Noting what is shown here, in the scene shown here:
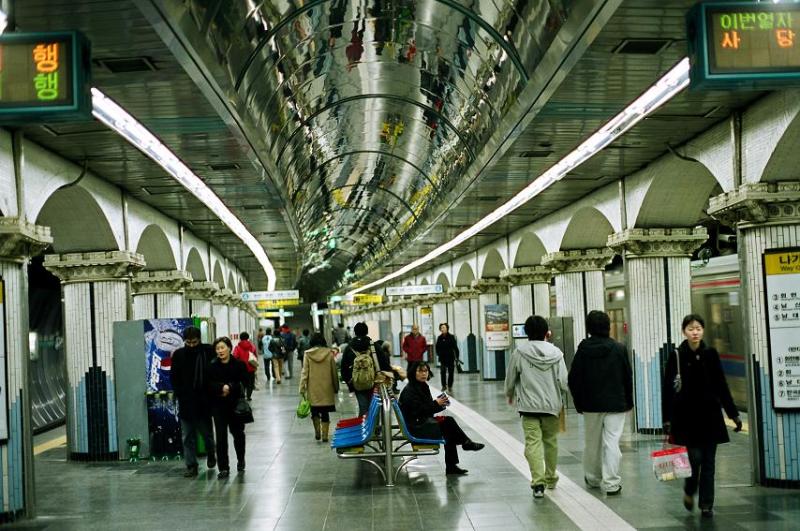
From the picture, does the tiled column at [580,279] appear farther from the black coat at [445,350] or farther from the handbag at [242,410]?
the handbag at [242,410]

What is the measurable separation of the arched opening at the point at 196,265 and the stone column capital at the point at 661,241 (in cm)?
1003

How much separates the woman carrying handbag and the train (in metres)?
7.88

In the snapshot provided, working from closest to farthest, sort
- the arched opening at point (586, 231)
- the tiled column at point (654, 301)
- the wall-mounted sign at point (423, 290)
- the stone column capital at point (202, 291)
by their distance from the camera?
1. the tiled column at point (654, 301)
2. the arched opening at point (586, 231)
3. the stone column capital at point (202, 291)
4. the wall-mounted sign at point (423, 290)

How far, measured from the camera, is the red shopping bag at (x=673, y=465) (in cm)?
725

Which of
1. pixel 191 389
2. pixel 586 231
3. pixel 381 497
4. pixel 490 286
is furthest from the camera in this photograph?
pixel 490 286

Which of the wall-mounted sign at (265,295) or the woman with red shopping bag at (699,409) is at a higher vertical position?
the wall-mounted sign at (265,295)

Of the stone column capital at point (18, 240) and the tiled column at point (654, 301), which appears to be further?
the tiled column at point (654, 301)

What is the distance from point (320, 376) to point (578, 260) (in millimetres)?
7826

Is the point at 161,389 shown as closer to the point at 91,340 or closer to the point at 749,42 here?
the point at 91,340

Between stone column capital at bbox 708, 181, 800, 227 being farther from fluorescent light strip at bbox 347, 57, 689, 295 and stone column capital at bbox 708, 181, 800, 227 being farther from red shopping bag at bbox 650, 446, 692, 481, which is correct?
red shopping bag at bbox 650, 446, 692, 481

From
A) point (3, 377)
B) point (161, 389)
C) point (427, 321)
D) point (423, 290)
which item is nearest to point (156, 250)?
point (161, 389)

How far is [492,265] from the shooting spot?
26672 mm

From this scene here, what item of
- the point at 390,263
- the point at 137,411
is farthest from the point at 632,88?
the point at 390,263

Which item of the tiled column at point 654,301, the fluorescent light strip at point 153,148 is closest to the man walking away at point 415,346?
the fluorescent light strip at point 153,148
